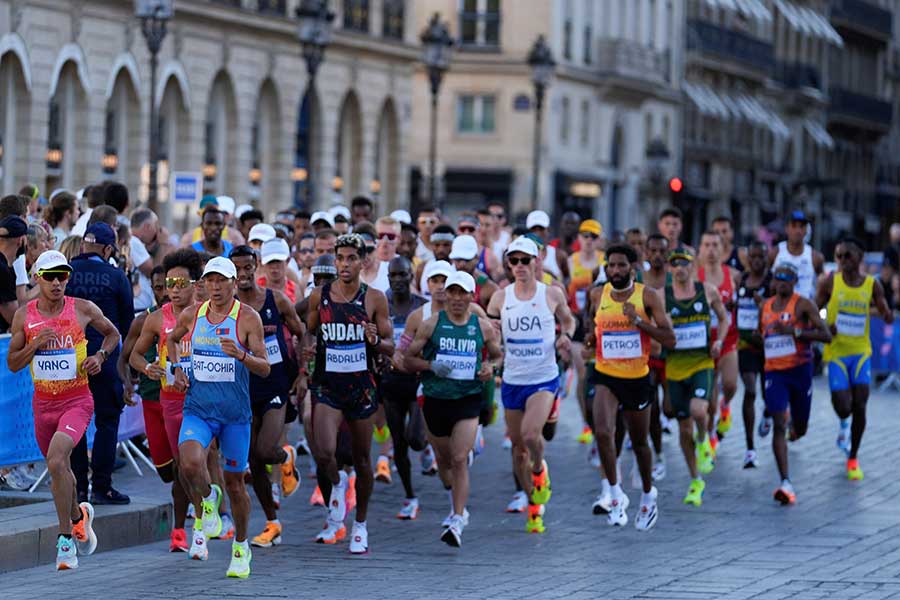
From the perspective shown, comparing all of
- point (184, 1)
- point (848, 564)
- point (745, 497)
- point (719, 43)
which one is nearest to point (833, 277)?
point (745, 497)

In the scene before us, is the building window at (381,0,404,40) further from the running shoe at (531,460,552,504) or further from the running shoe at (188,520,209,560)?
the running shoe at (188,520,209,560)

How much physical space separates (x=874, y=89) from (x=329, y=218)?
84.6 meters

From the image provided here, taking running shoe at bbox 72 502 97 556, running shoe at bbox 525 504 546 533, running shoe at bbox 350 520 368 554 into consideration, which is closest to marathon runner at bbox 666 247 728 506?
running shoe at bbox 525 504 546 533

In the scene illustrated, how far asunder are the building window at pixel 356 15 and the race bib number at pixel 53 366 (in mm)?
35671

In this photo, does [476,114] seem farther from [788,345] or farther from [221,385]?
[221,385]

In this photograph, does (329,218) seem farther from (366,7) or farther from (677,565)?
(366,7)

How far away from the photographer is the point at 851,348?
63.5 ft

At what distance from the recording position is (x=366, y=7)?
163 ft

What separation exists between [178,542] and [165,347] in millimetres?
1168

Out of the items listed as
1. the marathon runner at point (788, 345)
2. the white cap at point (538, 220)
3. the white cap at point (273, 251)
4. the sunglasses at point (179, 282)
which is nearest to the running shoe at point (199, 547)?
the sunglasses at point (179, 282)

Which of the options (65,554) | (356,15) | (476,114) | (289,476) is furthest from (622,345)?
(476,114)

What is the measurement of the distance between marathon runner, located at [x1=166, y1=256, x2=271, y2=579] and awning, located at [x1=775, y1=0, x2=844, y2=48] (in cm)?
6892

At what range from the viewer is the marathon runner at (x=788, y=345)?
58.5ft

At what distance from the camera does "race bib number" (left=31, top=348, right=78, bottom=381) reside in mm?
13125
